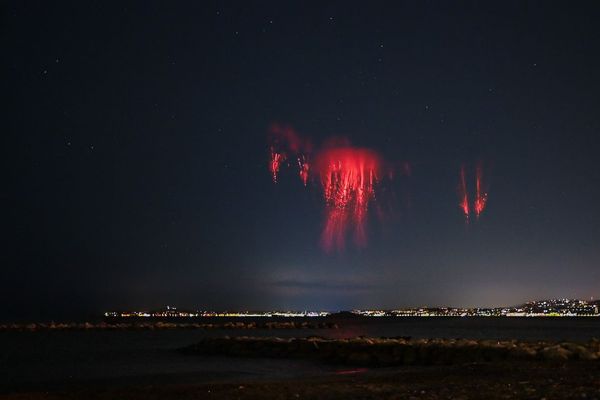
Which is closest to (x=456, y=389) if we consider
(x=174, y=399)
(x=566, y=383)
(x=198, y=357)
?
(x=566, y=383)

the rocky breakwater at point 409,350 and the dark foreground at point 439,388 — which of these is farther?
the rocky breakwater at point 409,350

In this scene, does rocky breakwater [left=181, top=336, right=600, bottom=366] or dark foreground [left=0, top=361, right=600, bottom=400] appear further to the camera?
rocky breakwater [left=181, top=336, right=600, bottom=366]

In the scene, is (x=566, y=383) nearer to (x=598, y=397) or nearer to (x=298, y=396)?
(x=598, y=397)

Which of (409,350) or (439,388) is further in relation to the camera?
(409,350)
